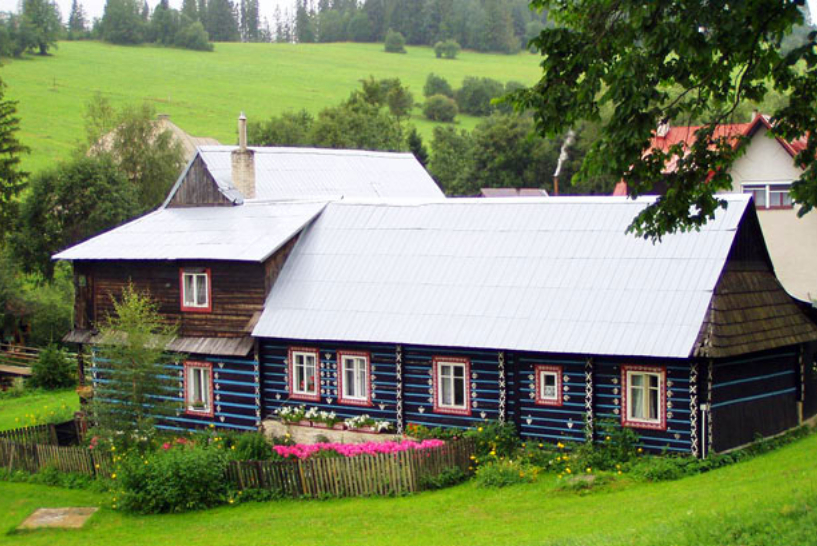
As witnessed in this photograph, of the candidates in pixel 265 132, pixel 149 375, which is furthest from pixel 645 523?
pixel 265 132

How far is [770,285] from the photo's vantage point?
26.3m

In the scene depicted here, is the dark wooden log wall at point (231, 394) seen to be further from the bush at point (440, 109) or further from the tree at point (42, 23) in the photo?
the tree at point (42, 23)

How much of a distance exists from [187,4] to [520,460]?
169 meters

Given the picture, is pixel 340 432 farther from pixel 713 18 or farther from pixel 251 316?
pixel 713 18

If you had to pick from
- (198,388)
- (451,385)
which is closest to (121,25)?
(198,388)

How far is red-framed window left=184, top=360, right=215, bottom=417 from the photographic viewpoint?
31.1 metres

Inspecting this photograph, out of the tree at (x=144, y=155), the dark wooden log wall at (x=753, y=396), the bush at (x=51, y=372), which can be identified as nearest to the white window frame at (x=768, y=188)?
the dark wooden log wall at (x=753, y=396)

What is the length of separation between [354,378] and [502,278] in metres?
4.81

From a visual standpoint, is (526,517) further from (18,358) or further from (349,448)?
(18,358)

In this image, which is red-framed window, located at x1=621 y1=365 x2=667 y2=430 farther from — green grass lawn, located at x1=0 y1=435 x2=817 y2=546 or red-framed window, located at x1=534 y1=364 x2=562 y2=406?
green grass lawn, located at x1=0 y1=435 x2=817 y2=546

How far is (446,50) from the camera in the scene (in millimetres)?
155375

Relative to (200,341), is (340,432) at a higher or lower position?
lower

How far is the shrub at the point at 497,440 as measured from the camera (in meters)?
25.4

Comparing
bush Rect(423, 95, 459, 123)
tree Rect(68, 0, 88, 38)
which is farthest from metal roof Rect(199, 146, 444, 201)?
tree Rect(68, 0, 88, 38)
